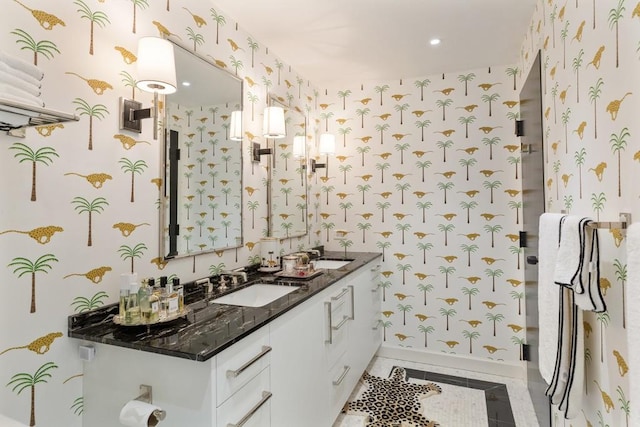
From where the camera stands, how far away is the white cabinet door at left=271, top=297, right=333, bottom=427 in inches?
56.9

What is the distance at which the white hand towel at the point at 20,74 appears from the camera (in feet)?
2.86

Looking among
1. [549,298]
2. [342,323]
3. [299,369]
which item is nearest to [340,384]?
[342,323]

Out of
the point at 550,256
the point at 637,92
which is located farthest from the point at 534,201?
the point at 637,92

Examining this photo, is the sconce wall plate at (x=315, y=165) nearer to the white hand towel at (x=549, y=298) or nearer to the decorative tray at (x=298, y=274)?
the decorative tray at (x=298, y=274)

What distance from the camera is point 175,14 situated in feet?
5.70

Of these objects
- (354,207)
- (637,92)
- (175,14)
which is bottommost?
(354,207)

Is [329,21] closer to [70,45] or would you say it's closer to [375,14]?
[375,14]

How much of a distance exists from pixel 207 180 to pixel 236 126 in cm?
42

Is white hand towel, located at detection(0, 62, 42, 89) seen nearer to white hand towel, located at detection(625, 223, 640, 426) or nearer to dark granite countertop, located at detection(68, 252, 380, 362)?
dark granite countertop, located at detection(68, 252, 380, 362)

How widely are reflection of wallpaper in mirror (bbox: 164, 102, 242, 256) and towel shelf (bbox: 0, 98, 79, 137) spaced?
70 centimetres

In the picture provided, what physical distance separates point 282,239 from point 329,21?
5.08 feet

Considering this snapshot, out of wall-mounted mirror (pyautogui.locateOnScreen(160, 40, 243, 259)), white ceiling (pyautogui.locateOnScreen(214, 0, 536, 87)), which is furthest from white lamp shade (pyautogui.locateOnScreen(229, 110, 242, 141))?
white ceiling (pyautogui.locateOnScreen(214, 0, 536, 87))

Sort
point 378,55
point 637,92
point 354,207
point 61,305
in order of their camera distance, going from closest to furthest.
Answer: point 637,92 < point 61,305 < point 378,55 < point 354,207

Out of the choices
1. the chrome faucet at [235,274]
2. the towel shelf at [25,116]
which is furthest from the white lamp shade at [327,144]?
the towel shelf at [25,116]
